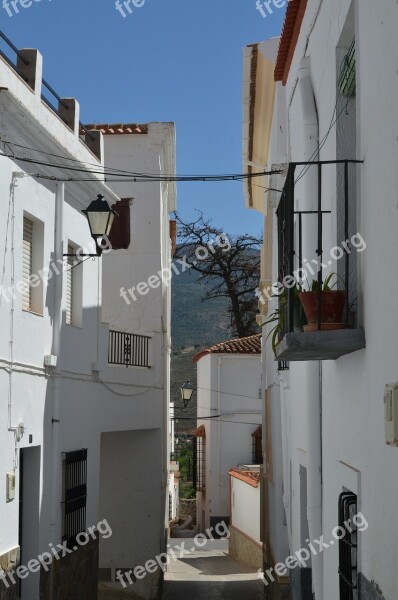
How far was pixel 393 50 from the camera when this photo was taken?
4.23 metres

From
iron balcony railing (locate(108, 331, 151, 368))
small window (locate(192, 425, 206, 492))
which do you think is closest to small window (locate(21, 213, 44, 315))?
iron balcony railing (locate(108, 331, 151, 368))

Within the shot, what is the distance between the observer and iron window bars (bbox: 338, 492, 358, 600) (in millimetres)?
5570

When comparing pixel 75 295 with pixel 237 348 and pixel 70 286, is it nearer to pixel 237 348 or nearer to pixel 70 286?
pixel 70 286

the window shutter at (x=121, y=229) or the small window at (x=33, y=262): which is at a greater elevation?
the window shutter at (x=121, y=229)

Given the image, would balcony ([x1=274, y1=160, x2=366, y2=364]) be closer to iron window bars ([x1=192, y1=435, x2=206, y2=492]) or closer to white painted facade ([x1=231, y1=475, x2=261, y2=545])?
white painted facade ([x1=231, y1=475, x2=261, y2=545])

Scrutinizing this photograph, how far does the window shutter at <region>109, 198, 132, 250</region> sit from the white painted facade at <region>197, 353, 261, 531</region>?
42.8 ft

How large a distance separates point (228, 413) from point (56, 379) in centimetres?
1942

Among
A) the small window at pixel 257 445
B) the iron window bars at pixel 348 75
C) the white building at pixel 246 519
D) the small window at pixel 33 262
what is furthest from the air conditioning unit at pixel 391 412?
the small window at pixel 257 445

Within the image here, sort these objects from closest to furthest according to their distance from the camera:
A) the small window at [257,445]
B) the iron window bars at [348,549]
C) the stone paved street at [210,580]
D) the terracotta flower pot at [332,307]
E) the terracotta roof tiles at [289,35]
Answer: the terracotta flower pot at [332,307], the iron window bars at [348,549], the terracotta roof tiles at [289,35], the stone paved street at [210,580], the small window at [257,445]

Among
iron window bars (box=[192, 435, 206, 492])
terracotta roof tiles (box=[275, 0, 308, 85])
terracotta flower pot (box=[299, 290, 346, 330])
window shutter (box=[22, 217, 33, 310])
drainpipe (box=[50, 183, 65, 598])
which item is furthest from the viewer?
iron window bars (box=[192, 435, 206, 492])

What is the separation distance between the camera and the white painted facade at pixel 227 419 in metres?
30.5

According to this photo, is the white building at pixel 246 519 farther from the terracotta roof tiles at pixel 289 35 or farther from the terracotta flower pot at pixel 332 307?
the terracotta flower pot at pixel 332 307

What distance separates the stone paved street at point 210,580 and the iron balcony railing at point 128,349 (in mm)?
4952

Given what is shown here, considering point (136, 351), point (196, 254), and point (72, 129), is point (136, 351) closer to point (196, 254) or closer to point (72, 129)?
point (72, 129)
